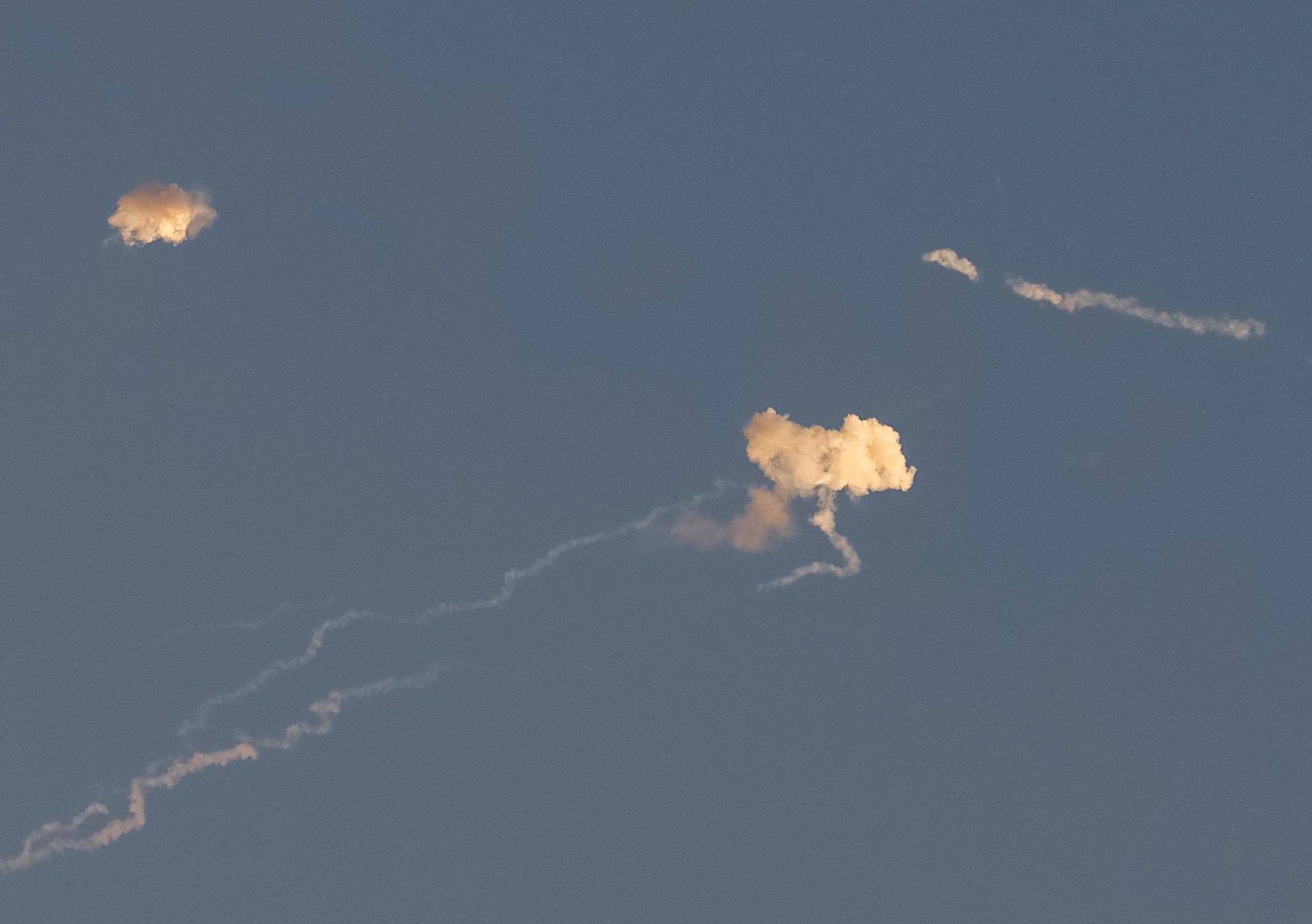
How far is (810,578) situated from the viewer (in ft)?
544

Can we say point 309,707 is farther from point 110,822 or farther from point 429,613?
point 110,822

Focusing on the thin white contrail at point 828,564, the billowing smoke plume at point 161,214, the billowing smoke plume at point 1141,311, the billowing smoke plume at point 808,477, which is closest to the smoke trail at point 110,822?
the billowing smoke plume at point 808,477

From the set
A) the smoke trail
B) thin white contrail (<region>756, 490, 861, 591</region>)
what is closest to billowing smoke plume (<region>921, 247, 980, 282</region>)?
thin white contrail (<region>756, 490, 861, 591</region>)

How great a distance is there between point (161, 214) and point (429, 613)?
33.9 meters

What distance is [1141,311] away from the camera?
165 m

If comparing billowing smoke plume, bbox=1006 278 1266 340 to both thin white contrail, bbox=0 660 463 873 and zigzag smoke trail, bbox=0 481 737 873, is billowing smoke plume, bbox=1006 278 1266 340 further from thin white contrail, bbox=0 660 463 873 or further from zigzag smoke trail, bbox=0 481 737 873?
thin white contrail, bbox=0 660 463 873

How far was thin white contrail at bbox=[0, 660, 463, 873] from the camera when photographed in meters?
167

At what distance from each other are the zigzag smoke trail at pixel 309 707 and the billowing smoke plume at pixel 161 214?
29726 mm

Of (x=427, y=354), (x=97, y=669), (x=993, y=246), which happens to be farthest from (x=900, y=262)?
(x=97, y=669)

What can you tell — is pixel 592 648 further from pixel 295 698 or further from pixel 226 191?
pixel 226 191

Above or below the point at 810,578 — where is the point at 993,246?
above

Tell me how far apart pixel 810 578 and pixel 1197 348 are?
100 ft

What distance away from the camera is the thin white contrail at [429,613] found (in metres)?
166

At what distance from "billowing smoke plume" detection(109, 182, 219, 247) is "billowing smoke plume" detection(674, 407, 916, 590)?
40464 millimetres
